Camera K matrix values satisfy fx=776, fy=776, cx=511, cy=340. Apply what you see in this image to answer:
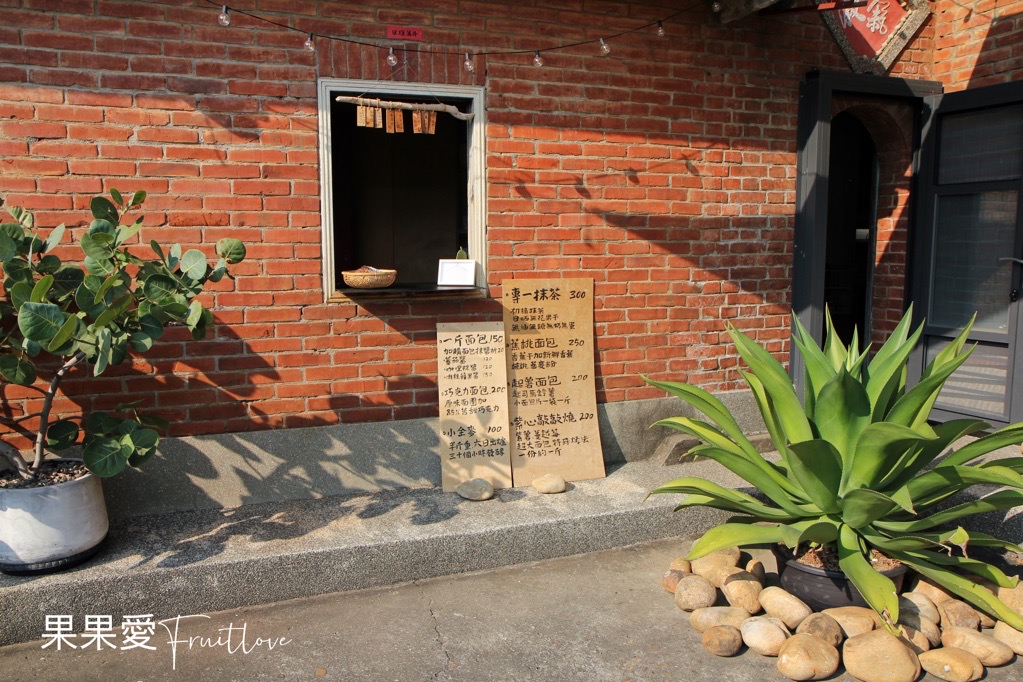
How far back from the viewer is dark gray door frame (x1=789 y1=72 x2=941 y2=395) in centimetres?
532

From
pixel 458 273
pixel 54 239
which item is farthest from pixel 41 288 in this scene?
pixel 458 273

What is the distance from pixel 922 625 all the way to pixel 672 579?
108cm

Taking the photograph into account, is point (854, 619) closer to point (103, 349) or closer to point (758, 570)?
point (758, 570)

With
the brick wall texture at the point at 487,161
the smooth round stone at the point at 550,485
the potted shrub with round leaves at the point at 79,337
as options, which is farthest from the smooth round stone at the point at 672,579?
the potted shrub with round leaves at the point at 79,337

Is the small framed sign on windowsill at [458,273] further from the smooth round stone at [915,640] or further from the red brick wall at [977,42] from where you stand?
the red brick wall at [977,42]

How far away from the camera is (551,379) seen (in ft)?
16.2

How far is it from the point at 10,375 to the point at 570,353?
301cm

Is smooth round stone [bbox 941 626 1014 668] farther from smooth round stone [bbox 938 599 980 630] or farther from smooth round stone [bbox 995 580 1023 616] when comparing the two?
smooth round stone [bbox 995 580 1023 616]

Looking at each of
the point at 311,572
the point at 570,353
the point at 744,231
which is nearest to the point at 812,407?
the point at 570,353

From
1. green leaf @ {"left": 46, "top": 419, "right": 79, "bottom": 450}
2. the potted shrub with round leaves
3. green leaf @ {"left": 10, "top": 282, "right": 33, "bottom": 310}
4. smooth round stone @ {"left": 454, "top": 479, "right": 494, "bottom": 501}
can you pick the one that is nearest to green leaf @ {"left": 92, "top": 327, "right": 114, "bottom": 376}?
the potted shrub with round leaves

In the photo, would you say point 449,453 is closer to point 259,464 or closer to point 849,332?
Result: point 259,464

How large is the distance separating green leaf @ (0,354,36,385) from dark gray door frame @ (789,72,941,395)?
15.2ft

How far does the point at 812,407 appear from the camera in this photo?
360cm

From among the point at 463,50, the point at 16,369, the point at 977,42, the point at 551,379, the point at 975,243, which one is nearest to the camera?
the point at 16,369
